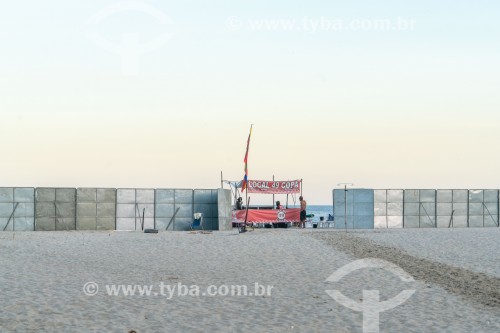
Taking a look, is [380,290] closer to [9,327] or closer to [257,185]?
[9,327]

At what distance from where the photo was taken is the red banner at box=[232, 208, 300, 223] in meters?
41.9

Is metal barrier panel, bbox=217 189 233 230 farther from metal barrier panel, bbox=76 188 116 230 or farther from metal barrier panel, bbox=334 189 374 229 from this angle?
metal barrier panel, bbox=334 189 374 229

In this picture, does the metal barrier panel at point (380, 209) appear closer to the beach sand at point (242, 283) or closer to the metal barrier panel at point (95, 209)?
the beach sand at point (242, 283)

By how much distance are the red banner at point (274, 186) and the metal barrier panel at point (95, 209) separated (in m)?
8.01

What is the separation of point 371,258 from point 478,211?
2496 cm

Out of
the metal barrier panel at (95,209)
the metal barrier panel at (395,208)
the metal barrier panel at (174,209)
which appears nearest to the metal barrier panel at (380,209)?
A: the metal barrier panel at (395,208)

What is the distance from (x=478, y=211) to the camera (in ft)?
149

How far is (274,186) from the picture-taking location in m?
42.7

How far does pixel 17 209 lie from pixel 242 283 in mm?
25759

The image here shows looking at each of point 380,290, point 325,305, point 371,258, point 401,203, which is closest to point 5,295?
point 325,305

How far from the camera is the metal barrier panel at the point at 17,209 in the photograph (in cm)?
3947

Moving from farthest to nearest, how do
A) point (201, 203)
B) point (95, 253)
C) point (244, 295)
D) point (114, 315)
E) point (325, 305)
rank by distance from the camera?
point (201, 203)
point (95, 253)
point (244, 295)
point (325, 305)
point (114, 315)

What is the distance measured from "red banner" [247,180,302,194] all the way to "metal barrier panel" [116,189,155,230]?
587 centimetres

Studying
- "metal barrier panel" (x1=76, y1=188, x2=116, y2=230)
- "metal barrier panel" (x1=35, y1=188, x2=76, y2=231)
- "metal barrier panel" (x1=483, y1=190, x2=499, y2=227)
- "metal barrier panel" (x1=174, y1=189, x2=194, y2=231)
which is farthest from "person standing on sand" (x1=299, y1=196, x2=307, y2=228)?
"metal barrier panel" (x1=35, y1=188, x2=76, y2=231)
